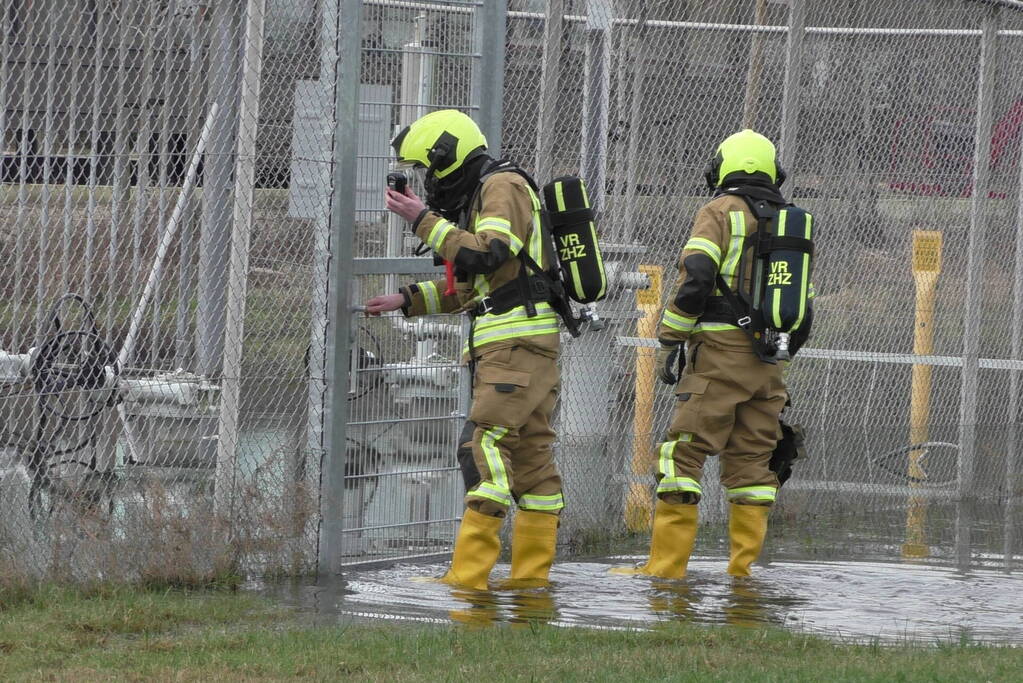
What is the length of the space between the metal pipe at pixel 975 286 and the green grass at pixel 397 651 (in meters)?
4.90

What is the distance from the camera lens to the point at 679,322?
24.3 ft

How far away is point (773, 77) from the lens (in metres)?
10.2

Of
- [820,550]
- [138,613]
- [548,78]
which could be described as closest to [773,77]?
[548,78]

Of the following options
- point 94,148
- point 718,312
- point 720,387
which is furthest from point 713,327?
point 94,148

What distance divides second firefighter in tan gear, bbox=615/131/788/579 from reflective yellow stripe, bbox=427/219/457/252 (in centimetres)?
119

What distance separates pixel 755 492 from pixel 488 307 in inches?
67.2

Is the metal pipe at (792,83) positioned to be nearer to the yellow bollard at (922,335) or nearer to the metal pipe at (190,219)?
the yellow bollard at (922,335)

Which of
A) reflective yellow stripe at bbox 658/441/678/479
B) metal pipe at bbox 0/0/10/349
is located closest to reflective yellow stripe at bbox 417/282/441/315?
reflective yellow stripe at bbox 658/441/678/479

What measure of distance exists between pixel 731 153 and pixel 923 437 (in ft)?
12.7

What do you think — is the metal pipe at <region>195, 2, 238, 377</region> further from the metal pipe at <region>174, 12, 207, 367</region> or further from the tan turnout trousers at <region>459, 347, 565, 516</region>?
the tan turnout trousers at <region>459, 347, 565, 516</region>

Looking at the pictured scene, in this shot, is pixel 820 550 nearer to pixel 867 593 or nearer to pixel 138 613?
pixel 867 593

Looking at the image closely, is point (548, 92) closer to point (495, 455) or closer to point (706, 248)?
point (706, 248)

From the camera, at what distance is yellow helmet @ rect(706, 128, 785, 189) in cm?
751

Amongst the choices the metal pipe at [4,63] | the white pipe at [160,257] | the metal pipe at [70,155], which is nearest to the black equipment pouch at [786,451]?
the white pipe at [160,257]
